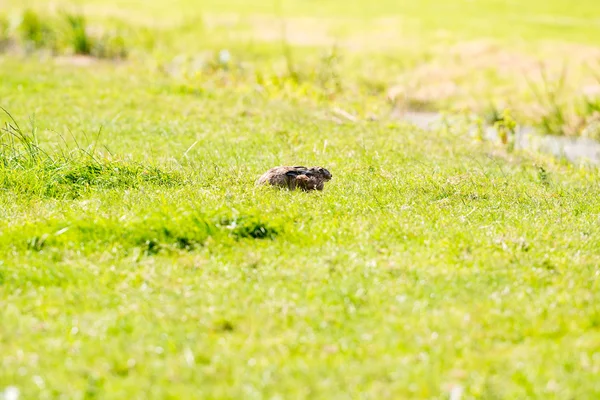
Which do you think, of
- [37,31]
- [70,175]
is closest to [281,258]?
[70,175]

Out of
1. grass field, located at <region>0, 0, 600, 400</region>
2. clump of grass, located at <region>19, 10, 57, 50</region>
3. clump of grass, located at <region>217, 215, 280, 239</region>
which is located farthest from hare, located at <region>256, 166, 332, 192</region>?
clump of grass, located at <region>19, 10, 57, 50</region>

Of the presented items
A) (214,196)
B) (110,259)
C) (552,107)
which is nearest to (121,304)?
(110,259)

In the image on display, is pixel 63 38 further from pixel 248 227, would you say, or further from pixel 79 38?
pixel 248 227

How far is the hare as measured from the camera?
8328 millimetres

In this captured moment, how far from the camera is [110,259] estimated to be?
21.9 ft

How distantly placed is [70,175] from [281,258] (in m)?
2.83

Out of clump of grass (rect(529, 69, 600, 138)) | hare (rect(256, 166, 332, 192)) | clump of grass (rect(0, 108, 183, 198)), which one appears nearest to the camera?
clump of grass (rect(0, 108, 183, 198))

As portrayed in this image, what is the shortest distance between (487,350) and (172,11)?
23146 millimetres

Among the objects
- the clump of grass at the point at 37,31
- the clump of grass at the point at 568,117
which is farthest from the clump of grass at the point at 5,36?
the clump of grass at the point at 568,117

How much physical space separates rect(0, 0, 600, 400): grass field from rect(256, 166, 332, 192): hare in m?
0.20

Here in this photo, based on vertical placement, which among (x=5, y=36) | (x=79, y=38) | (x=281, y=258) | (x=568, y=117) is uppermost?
(x=281, y=258)

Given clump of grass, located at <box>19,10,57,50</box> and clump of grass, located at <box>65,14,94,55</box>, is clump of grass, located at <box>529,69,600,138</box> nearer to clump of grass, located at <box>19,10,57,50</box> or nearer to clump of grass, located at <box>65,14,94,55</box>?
clump of grass, located at <box>65,14,94,55</box>

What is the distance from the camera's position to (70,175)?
845 cm

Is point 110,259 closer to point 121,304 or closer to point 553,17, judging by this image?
point 121,304
